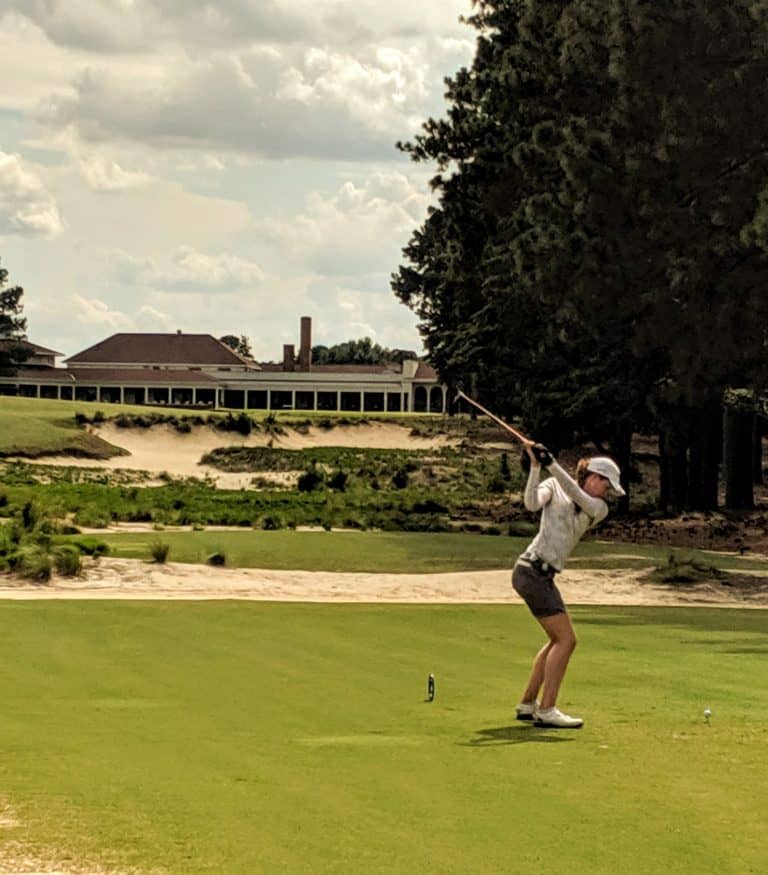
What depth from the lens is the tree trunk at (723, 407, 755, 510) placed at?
54312 millimetres

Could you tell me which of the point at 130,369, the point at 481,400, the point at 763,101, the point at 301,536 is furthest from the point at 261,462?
the point at 130,369

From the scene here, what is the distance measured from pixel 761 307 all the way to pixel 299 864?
29466 millimetres

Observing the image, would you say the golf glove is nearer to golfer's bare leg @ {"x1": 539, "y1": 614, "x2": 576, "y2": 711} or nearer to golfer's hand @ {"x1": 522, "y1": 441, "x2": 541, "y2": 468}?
golfer's hand @ {"x1": 522, "y1": 441, "x2": 541, "y2": 468}

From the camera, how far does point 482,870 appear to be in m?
8.40

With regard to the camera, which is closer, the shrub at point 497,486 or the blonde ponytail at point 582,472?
the blonde ponytail at point 582,472

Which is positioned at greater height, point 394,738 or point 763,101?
point 763,101

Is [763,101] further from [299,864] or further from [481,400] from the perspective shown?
[299,864]

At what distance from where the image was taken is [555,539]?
41.3 ft

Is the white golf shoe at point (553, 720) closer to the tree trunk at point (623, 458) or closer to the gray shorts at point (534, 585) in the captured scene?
the gray shorts at point (534, 585)

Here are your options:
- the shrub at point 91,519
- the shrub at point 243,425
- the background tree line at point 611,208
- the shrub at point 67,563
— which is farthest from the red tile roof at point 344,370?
the shrub at point 67,563

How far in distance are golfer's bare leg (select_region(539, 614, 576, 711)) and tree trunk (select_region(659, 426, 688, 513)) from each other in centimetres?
3880

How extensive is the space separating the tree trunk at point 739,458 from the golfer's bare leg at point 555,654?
4152cm

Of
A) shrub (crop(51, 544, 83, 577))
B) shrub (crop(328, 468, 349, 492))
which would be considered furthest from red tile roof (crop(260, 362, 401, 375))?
shrub (crop(51, 544, 83, 577))

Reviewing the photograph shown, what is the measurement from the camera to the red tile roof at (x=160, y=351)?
6718 inches
